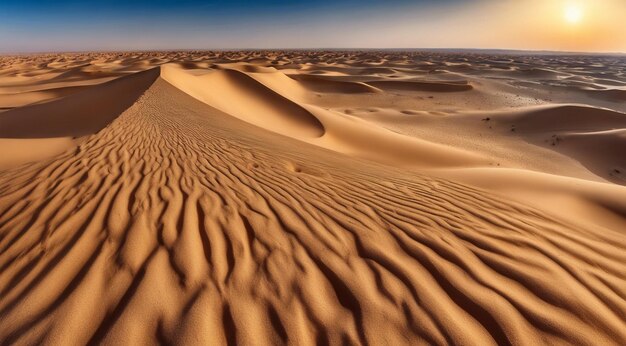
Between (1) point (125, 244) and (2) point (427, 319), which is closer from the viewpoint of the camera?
(2) point (427, 319)

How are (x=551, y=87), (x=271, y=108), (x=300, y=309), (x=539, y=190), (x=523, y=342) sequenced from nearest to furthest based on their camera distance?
(x=523, y=342) → (x=300, y=309) → (x=539, y=190) → (x=271, y=108) → (x=551, y=87)

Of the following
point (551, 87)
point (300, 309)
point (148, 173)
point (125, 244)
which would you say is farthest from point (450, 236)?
point (551, 87)

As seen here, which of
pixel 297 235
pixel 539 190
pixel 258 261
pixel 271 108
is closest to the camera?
pixel 258 261

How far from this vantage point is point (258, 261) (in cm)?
250

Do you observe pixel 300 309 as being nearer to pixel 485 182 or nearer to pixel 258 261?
pixel 258 261

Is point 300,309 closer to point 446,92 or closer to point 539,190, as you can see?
point 539,190

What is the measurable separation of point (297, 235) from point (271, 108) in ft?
36.1

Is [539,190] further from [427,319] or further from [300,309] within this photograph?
[300,309]

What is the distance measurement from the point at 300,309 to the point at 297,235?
A: 0.86 m

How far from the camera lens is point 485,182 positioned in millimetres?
5234

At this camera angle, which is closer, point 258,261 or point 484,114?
point 258,261

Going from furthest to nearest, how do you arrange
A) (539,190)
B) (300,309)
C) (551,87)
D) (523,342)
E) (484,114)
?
(551,87)
(484,114)
(539,190)
(300,309)
(523,342)

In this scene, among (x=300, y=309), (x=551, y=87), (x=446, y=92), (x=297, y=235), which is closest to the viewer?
(x=300, y=309)

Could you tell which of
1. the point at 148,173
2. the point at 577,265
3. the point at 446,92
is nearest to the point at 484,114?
the point at 446,92
